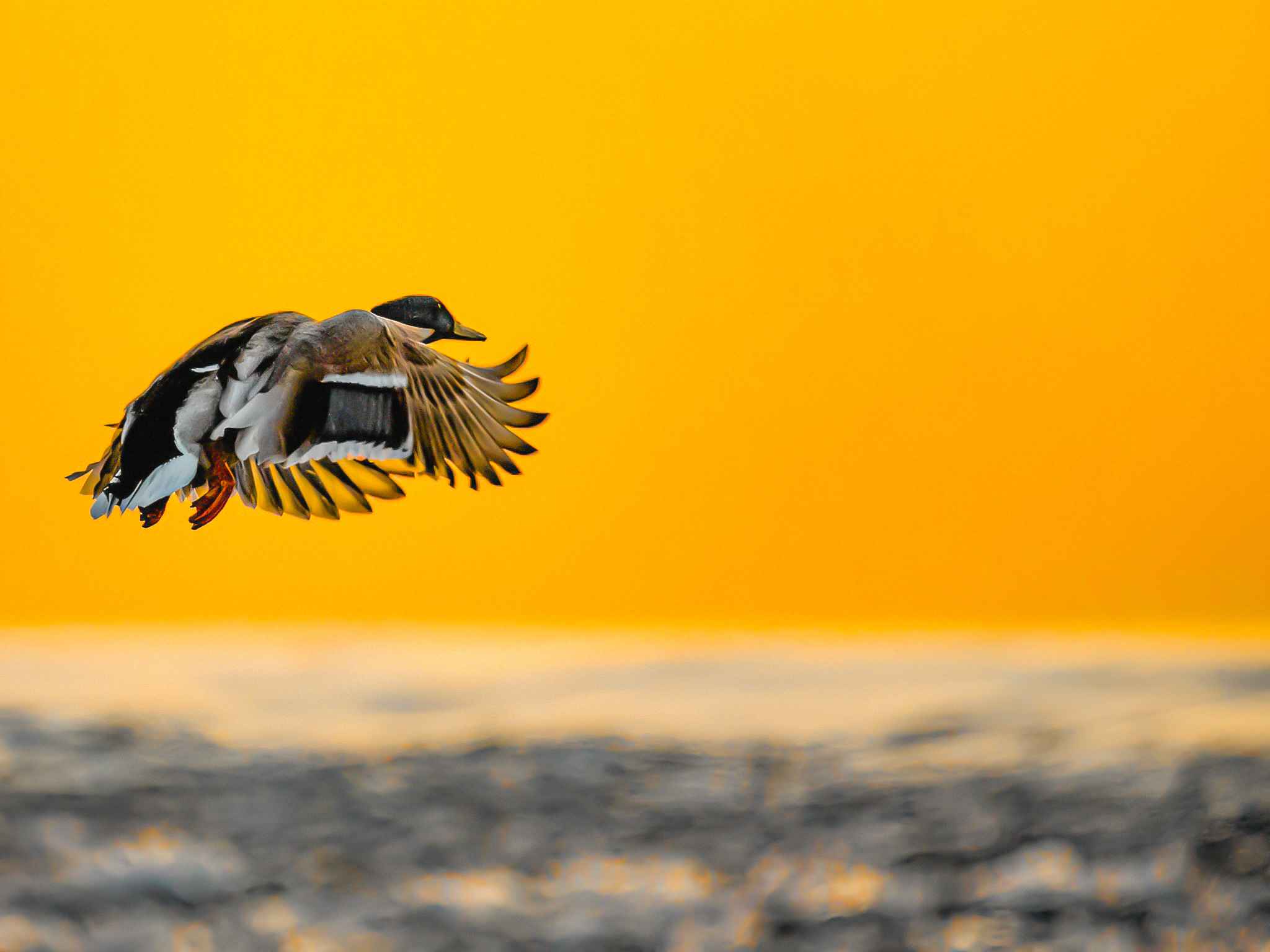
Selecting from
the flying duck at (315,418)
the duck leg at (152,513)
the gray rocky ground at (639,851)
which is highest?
the flying duck at (315,418)

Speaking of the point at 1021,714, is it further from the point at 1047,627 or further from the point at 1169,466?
the point at 1169,466

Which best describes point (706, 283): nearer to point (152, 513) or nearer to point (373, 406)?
point (373, 406)

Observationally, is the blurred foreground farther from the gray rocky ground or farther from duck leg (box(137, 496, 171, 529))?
duck leg (box(137, 496, 171, 529))

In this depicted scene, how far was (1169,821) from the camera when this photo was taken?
110 centimetres

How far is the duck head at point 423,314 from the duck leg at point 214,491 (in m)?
0.17

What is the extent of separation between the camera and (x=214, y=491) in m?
1.10

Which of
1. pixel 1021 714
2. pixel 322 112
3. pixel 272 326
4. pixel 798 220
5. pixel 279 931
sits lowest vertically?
pixel 279 931

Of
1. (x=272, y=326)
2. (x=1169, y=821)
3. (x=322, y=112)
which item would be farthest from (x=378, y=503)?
(x=1169, y=821)

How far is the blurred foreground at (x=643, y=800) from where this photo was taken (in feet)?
3.58

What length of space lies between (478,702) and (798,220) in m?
0.49

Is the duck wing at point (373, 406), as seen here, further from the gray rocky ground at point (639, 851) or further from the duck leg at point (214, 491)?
the gray rocky ground at point (639, 851)

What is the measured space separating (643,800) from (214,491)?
0.43m

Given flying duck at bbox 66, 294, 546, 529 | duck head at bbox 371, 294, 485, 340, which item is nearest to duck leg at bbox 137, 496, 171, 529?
flying duck at bbox 66, 294, 546, 529

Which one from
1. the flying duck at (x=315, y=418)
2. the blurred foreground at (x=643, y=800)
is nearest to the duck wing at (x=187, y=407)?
the flying duck at (x=315, y=418)
